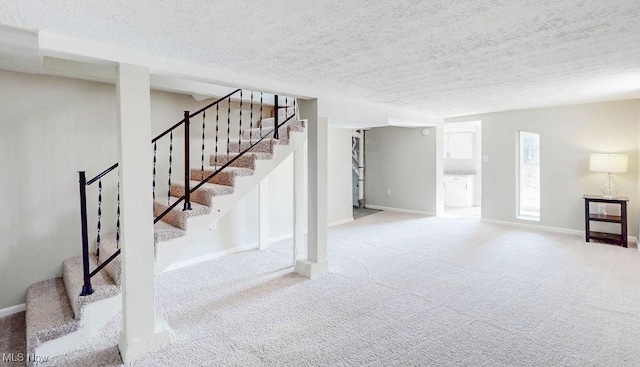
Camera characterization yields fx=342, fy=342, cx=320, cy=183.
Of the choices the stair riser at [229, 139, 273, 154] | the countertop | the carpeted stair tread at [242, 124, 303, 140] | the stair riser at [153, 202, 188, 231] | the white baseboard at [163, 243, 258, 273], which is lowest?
the white baseboard at [163, 243, 258, 273]

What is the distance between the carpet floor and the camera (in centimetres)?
229

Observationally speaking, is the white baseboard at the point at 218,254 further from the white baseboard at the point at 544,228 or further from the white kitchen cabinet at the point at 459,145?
the white kitchen cabinet at the point at 459,145

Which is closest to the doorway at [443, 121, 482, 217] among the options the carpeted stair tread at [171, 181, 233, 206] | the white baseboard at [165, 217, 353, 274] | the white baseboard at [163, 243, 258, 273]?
the white baseboard at [165, 217, 353, 274]

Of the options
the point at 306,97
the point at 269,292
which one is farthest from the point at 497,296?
the point at 306,97

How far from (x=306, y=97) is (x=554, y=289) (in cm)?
315

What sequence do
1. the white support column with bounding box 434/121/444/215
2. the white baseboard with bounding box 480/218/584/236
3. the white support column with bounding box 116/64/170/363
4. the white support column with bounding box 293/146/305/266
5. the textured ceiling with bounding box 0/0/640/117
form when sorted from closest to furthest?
1. the textured ceiling with bounding box 0/0/640/117
2. the white support column with bounding box 116/64/170/363
3. the white support column with bounding box 293/146/305/266
4. the white baseboard with bounding box 480/218/584/236
5. the white support column with bounding box 434/121/444/215

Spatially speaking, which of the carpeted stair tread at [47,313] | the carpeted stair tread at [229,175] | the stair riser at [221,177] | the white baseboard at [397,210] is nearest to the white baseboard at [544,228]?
the white baseboard at [397,210]

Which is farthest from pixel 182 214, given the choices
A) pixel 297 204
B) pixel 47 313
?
pixel 297 204

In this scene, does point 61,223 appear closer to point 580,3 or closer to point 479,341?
point 479,341

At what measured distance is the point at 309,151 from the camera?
3.86 m

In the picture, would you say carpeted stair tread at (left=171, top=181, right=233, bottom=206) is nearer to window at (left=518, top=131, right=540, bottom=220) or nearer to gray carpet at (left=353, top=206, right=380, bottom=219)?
gray carpet at (left=353, top=206, right=380, bottom=219)

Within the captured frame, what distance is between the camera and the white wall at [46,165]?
9.79 ft

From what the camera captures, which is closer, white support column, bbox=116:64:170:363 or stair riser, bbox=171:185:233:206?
white support column, bbox=116:64:170:363

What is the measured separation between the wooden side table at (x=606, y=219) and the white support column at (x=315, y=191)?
4.02m
